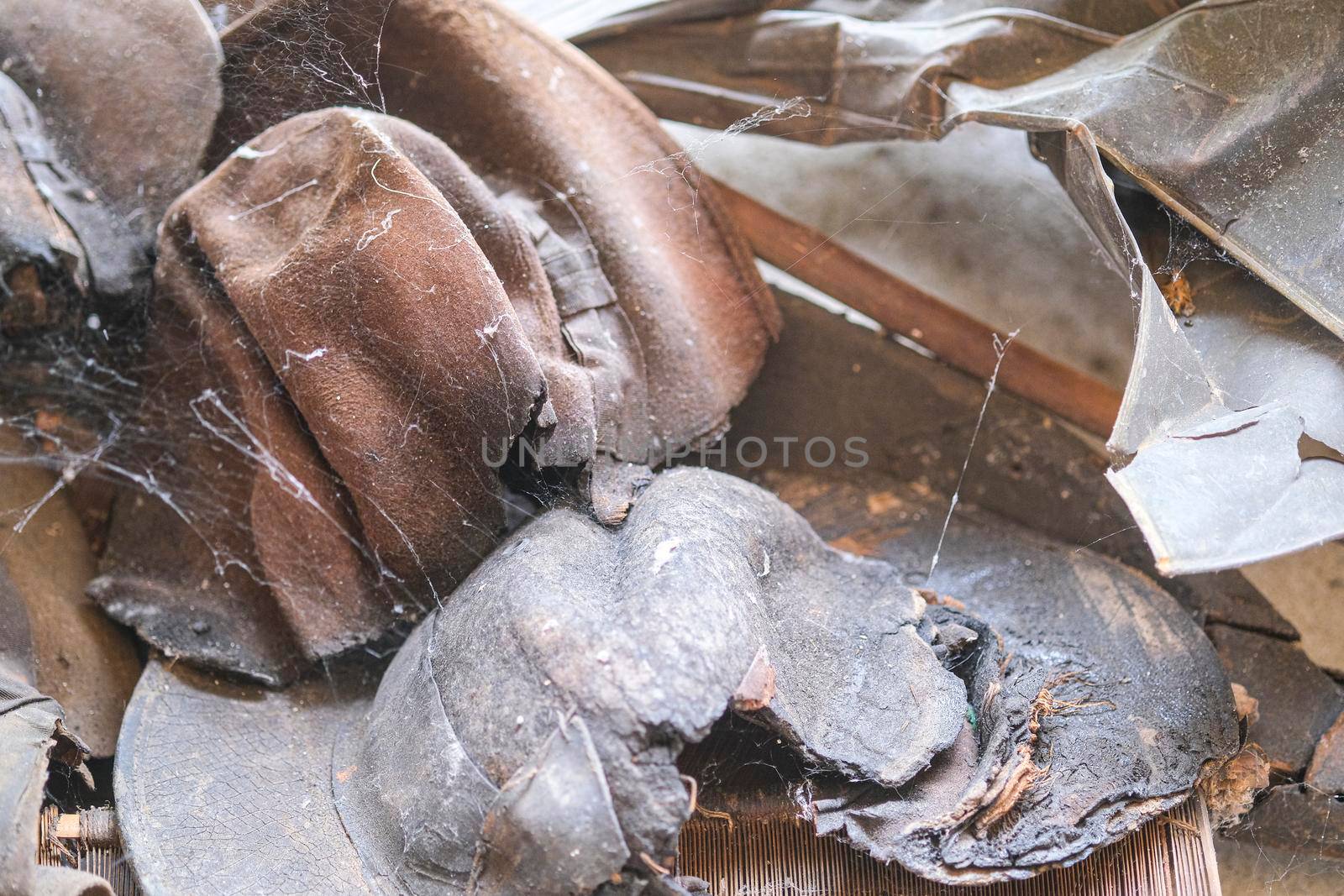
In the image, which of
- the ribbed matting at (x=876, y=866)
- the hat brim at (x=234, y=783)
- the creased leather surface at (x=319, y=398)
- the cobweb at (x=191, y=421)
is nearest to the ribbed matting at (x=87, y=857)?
the hat brim at (x=234, y=783)

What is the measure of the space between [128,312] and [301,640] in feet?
1.89

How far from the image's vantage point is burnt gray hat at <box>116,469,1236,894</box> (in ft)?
2.98

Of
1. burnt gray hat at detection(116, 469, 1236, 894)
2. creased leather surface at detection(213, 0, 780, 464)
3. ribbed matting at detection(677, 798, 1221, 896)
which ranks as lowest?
ribbed matting at detection(677, 798, 1221, 896)

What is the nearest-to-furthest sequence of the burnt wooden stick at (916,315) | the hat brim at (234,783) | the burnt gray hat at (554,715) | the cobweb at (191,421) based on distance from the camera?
the burnt gray hat at (554,715)
the hat brim at (234,783)
the cobweb at (191,421)
the burnt wooden stick at (916,315)

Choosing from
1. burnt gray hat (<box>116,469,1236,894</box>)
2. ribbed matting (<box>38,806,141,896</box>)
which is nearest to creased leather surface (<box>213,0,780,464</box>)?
burnt gray hat (<box>116,469,1236,894</box>)

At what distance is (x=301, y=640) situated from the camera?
1257 millimetres

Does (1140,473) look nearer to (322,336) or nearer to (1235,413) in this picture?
(1235,413)

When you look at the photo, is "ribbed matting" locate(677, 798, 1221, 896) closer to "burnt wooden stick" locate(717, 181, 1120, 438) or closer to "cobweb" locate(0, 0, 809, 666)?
"cobweb" locate(0, 0, 809, 666)

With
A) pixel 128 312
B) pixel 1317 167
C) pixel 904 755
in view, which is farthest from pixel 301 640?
pixel 1317 167

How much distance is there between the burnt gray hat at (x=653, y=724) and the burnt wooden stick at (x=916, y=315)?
1.21 feet

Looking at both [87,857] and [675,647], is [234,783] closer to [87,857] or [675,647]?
[87,857]

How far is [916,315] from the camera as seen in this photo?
160cm

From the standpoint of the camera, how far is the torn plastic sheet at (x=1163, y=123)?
3.28ft

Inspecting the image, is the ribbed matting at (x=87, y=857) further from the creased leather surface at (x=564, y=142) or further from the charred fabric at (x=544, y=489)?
the creased leather surface at (x=564, y=142)
